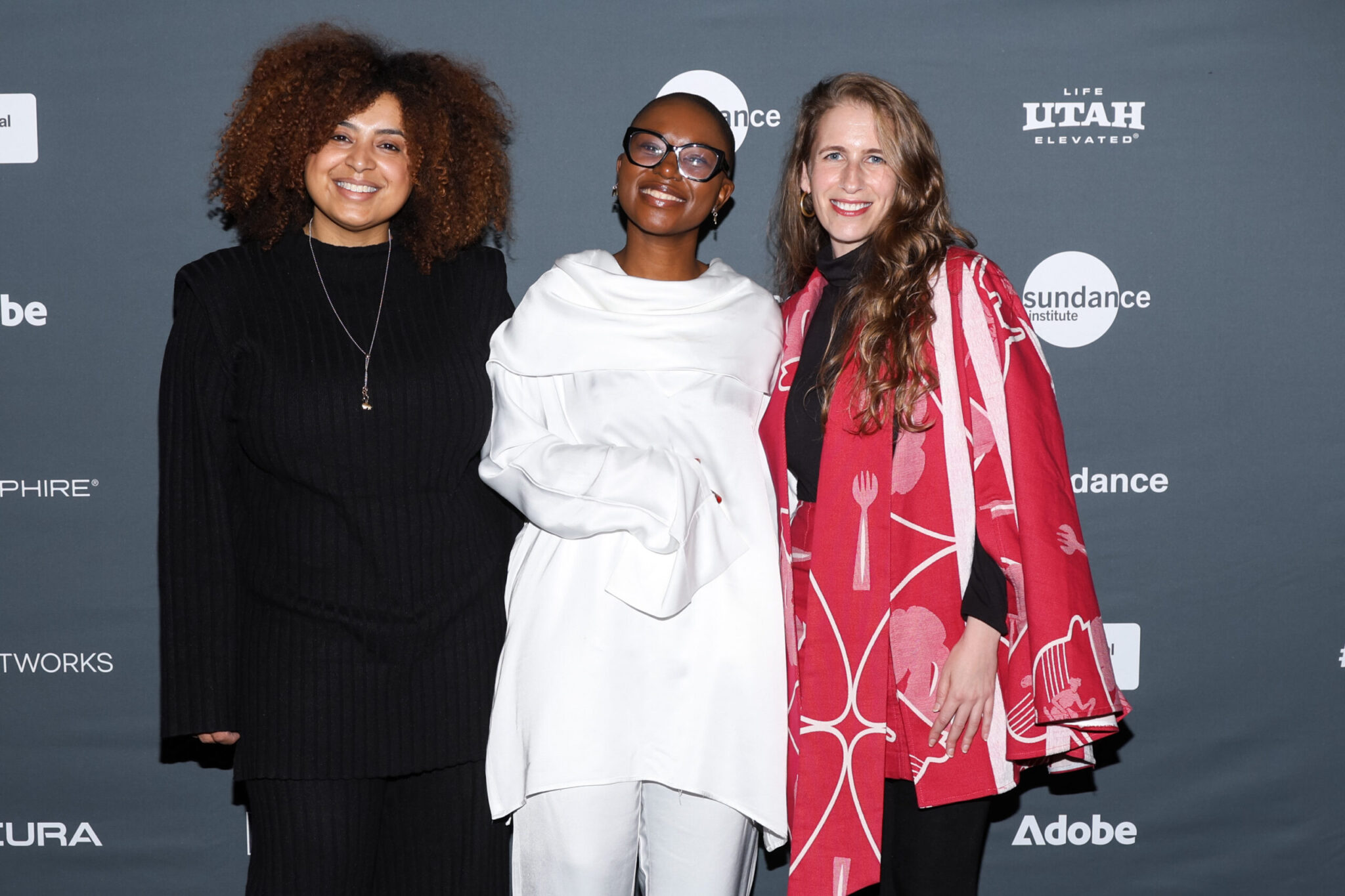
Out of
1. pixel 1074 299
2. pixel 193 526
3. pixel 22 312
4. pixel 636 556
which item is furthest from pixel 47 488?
pixel 1074 299

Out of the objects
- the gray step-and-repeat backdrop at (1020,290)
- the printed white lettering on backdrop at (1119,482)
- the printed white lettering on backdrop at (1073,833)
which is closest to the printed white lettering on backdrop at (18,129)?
the gray step-and-repeat backdrop at (1020,290)

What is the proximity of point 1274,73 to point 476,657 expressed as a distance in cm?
228

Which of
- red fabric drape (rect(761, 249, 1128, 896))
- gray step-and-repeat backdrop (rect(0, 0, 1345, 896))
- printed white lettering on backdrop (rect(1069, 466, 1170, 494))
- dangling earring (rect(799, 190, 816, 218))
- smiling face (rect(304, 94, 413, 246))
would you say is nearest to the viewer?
red fabric drape (rect(761, 249, 1128, 896))

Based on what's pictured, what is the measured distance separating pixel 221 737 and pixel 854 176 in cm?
151

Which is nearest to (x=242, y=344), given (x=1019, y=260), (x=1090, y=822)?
(x=1019, y=260)

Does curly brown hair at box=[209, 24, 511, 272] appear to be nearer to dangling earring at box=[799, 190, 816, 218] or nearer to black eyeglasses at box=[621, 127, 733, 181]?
black eyeglasses at box=[621, 127, 733, 181]

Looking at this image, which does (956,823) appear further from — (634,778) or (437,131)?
(437,131)

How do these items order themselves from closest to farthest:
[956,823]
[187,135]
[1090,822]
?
[956,823], [187,135], [1090,822]

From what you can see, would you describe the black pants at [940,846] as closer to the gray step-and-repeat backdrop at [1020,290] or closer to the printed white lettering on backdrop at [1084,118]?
the gray step-and-repeat backdrop at [1020,290]

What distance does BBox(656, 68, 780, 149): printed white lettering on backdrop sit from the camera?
8.19 ft

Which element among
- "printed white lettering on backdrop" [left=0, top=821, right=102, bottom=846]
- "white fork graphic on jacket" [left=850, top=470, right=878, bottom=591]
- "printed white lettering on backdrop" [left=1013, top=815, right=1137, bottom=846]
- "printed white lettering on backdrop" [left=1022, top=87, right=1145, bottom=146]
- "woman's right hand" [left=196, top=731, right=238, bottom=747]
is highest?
"printed white lettering on backdrop" [left=1022, top=87, right=1145, bottom=146]

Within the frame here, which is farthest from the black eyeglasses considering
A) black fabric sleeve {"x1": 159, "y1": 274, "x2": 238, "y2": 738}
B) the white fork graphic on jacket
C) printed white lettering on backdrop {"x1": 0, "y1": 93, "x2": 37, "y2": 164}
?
printed white lettering on backdrop {"x1": 0, "y1": 93, "x2": 37, "y2": 164}

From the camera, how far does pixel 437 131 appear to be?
1.99m

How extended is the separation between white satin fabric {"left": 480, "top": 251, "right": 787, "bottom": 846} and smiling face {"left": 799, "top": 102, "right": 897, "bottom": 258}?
28 cm
